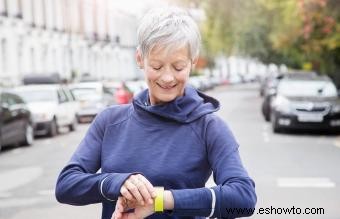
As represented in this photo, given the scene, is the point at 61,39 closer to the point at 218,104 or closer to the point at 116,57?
the point at 116,57

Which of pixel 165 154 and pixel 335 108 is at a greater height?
pixel 165 154

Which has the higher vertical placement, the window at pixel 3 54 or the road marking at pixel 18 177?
the window at pixel 3 54

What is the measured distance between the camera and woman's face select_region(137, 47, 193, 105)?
2.31 metres

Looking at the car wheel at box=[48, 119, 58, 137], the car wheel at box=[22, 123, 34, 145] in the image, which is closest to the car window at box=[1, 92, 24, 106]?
the car wheel at box=[22, 123, 34, 145]

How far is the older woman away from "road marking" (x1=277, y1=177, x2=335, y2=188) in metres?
7.22

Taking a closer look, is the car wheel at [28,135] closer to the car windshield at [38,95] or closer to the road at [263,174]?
the road at [263,174]

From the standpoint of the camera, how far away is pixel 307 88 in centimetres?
1844

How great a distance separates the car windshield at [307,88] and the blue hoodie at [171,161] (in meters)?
16.0

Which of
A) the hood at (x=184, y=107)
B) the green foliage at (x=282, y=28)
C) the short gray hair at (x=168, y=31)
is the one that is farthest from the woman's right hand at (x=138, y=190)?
the green foliage at (x=282, y=28)

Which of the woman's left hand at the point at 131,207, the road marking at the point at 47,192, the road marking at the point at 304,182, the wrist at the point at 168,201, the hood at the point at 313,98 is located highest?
the wrist at the point at 168,201

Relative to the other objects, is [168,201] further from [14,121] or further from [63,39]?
[63,39]

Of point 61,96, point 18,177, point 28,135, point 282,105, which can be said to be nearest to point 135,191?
point 18,177

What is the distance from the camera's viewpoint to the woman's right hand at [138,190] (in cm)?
213

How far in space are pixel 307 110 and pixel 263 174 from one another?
23.7 feet
